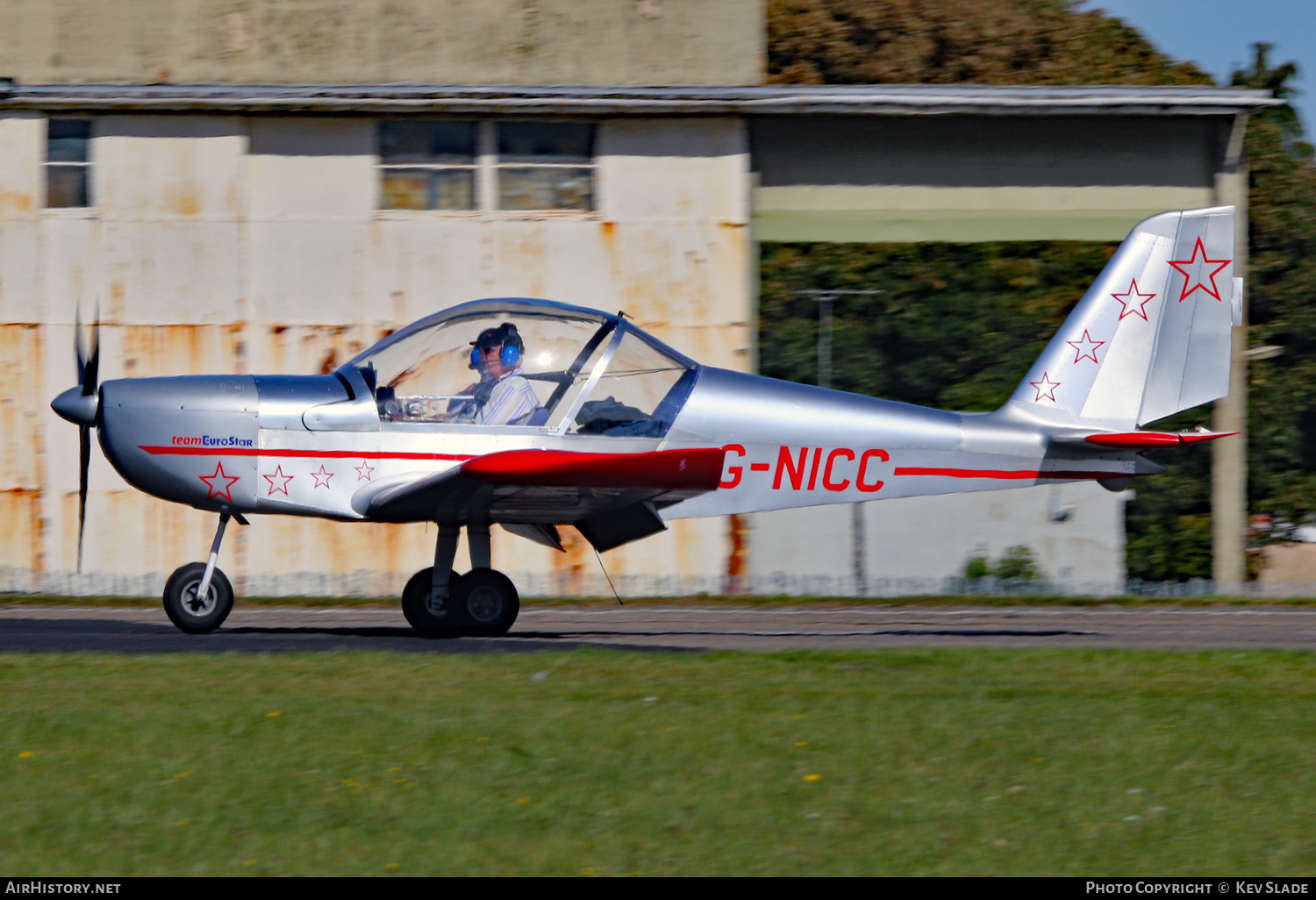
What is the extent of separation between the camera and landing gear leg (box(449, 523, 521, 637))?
9695mm

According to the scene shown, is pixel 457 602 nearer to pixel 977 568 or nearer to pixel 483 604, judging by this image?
pixel 483 604

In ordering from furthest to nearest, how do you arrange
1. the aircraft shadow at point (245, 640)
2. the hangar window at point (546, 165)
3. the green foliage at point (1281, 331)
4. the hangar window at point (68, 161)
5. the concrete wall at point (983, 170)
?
1. the green foliage at point (1281, 331)
2. the concrete wall at point (983, 170)
3. the hangar window at point (546, 165)
4. the hangar window at point (68, 161)
5. the aircraft shadow at point (245, 640)

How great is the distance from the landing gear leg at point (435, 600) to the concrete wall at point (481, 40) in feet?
28.3

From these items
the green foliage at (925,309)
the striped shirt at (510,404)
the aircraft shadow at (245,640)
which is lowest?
the aircraft shadow at (245,640)

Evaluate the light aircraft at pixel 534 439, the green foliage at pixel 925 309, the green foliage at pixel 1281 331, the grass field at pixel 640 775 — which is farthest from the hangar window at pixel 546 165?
the grass field at pixel 640 775

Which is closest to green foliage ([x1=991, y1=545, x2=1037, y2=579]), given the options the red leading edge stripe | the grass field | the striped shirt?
the red leading edge stripe

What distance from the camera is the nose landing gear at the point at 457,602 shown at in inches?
382

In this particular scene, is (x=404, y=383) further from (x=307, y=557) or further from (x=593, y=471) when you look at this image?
(x=307, y=557)

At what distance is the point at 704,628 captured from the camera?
451 inches

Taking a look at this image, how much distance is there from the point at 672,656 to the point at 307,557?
8.46m

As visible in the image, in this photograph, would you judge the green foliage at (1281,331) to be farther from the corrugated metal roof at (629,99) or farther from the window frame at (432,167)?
the window frame at (432,167)

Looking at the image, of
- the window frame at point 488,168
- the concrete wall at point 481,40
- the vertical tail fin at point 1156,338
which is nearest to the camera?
the vertical tail fin at point 1156,338

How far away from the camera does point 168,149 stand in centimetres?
1580
